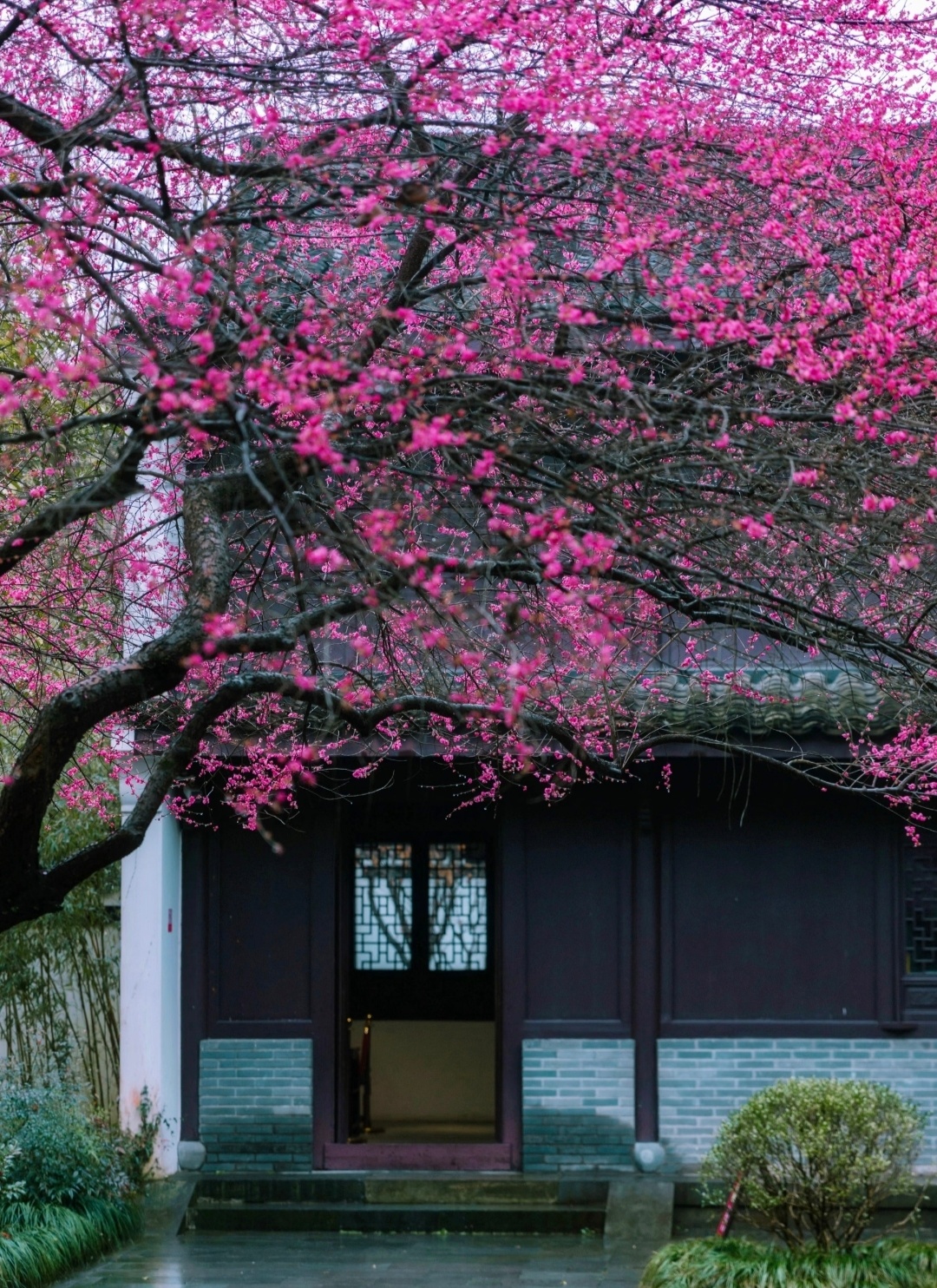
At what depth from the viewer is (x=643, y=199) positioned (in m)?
5.71

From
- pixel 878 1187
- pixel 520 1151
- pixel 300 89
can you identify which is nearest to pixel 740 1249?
pixel 878 1187

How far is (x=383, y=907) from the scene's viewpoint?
13.5 meters

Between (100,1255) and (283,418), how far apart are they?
17.6 feet

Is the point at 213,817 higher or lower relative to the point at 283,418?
lower

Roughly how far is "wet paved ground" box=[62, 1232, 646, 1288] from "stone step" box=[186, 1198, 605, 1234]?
4.0 inches

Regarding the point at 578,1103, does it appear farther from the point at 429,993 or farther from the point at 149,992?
the point at 429,993

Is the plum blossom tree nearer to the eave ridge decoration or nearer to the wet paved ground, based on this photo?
the eave ridge decoration

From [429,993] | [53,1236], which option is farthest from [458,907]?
[53,1236]

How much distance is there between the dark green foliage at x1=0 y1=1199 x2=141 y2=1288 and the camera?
336 inches

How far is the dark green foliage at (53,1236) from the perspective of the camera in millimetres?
8523

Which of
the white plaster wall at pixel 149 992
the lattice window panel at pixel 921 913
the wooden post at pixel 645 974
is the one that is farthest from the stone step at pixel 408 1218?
the lattice window panel at pixel 921 913

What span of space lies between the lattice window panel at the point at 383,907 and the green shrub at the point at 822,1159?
5.75m

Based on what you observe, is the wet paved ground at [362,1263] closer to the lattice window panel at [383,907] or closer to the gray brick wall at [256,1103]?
the gray brick wall at [256,1103]

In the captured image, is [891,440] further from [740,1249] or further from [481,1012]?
[481,1012]
